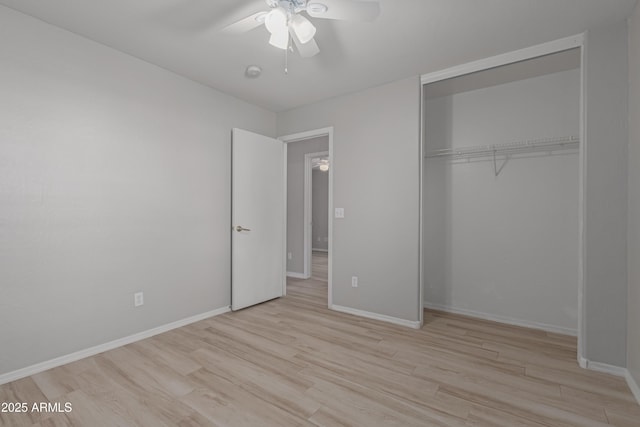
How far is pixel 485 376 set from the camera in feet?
6.96

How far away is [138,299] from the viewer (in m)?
2.69

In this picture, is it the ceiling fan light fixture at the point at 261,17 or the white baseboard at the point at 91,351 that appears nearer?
the ceiling fan light fixture at the point at 261,17

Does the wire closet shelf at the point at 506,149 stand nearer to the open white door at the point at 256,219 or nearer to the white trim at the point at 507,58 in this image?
the white trim at the point at 507,58

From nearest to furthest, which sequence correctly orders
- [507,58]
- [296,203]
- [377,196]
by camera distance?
[507,58], [377,196], [296,203]

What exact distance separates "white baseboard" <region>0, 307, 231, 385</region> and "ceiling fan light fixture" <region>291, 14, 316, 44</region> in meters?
2.77

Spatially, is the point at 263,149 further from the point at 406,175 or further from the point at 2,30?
the point at 2,30

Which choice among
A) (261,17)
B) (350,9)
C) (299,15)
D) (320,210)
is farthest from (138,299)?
(320,210)

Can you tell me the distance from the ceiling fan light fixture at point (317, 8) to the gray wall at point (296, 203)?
137 inches

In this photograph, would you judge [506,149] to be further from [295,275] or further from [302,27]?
[295,275]

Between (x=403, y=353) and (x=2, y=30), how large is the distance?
12.1 ft

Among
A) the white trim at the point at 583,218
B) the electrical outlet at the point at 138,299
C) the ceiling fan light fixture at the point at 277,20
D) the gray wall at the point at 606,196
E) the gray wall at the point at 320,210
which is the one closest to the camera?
the ceiling fan light fixture at the point at 277,20

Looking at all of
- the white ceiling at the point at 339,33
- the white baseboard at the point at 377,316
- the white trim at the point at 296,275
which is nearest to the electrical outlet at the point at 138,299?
the white baseboard at the point at 377,316

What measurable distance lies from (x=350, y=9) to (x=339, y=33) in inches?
25.6

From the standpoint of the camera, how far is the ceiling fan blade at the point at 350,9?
1.65 meters
